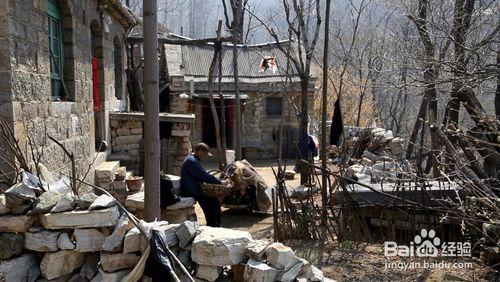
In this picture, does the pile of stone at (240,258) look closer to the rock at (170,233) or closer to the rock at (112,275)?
the rock at (170,233)

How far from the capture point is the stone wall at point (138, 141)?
867 cm

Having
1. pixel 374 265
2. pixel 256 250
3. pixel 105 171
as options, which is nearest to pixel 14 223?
pixel 256 250

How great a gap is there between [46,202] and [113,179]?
394 centimetres

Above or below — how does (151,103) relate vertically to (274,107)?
below

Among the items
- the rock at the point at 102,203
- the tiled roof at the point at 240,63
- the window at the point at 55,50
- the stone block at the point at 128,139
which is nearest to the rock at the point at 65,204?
the rock at the point at 102,203

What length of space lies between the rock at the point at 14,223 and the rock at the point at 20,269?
211mm

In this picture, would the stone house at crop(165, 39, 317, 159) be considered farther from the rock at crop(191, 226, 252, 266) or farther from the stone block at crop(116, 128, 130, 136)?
the rock at crop(191, 226, 252, 266)

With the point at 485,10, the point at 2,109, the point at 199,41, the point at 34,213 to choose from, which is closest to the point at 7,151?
the point at 2,109

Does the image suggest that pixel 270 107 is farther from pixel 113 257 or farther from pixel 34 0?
pixel 113 257

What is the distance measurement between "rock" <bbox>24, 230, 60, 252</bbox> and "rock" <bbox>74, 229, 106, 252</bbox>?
16 cm

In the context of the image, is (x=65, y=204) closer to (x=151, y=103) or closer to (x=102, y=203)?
(x=102, y=203)

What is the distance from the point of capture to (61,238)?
3096 millimetres

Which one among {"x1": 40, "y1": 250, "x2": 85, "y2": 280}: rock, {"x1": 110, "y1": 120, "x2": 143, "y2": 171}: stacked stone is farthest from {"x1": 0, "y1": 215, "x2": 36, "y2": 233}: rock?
{"x1": 110, "y1": 120, "x2": 143, "y2": 171}: stacked stone

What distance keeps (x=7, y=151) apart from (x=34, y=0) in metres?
1.72
